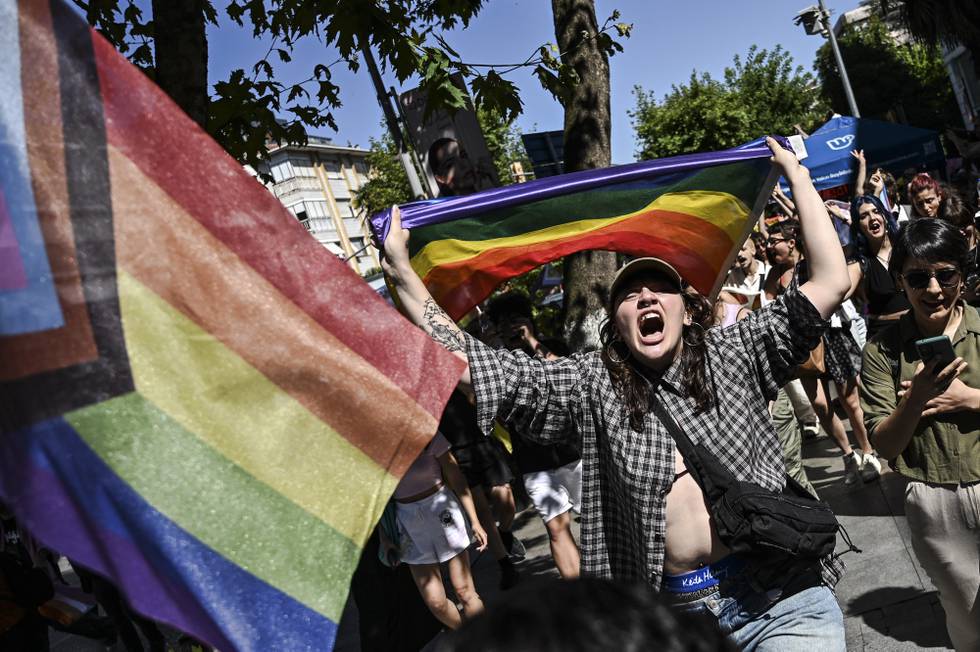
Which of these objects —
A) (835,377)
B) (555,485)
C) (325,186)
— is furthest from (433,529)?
(325,186)

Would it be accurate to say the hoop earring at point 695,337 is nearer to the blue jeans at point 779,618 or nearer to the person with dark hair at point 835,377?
the blue jeans at point 779,618

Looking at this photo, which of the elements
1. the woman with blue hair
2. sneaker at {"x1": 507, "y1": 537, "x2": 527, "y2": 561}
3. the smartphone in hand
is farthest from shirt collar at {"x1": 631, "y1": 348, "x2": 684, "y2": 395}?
sneaker at {"x1": 507, "y1": 537, "x2": 527, "y2": 561}

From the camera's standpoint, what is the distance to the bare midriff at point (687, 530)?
9.11ft

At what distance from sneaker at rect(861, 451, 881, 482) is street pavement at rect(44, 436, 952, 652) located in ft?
0.17

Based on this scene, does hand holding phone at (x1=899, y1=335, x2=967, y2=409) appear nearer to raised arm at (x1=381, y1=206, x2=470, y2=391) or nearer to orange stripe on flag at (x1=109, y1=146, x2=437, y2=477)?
raised arm at (x1=381, y1=206, x2=470, y2=391)

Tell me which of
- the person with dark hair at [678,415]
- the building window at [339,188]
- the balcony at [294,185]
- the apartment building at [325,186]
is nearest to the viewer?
the person with dark hair at [678,415]

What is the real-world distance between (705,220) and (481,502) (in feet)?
11.3

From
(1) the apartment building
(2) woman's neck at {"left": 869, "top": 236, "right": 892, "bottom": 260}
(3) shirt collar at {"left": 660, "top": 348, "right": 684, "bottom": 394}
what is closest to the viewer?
(3) shirt collar at {"left": 660, "top": 348, "right": 684, "bottom": 394}

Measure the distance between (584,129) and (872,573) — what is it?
3248 mm

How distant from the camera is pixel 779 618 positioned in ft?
8.84

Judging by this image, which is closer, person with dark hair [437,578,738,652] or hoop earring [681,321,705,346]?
person with dark hair [437,578,738,652]

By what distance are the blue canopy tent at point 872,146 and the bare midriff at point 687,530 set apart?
37.2 ft

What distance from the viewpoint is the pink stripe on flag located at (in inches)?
75.2

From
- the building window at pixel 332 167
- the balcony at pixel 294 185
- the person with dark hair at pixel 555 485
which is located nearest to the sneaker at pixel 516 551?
the person with dark hair at pixel 555 485
